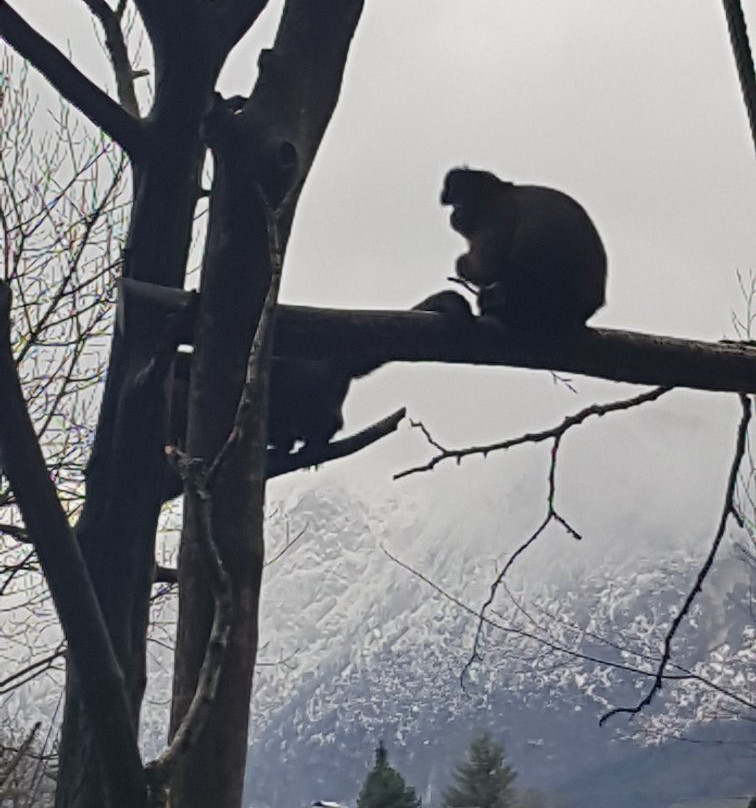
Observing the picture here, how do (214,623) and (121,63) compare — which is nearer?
(214,623)

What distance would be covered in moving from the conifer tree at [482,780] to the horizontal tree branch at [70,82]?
13.0 metres

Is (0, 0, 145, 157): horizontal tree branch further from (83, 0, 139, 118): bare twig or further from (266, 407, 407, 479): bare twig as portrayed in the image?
(83, 0, 139, 118): bare twig

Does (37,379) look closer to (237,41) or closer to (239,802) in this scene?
(237,41)

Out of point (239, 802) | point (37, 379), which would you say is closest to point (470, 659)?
point (239, 802)

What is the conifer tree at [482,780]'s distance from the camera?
14177mm

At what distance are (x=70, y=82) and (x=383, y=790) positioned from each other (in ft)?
34.9

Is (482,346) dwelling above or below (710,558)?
above

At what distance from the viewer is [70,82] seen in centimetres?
178

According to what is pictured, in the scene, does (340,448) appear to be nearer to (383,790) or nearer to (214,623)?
(214,623)

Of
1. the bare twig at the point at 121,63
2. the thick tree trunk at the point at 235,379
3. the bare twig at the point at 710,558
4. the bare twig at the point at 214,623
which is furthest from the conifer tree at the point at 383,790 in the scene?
the bare twig at the point at 214,623

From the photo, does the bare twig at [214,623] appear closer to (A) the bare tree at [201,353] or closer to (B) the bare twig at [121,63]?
(A) the bare tree at [201,353]

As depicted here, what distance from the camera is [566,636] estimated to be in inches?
243

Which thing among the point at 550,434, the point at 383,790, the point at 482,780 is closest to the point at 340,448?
the point at 550,434

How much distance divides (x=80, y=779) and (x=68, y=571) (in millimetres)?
578
